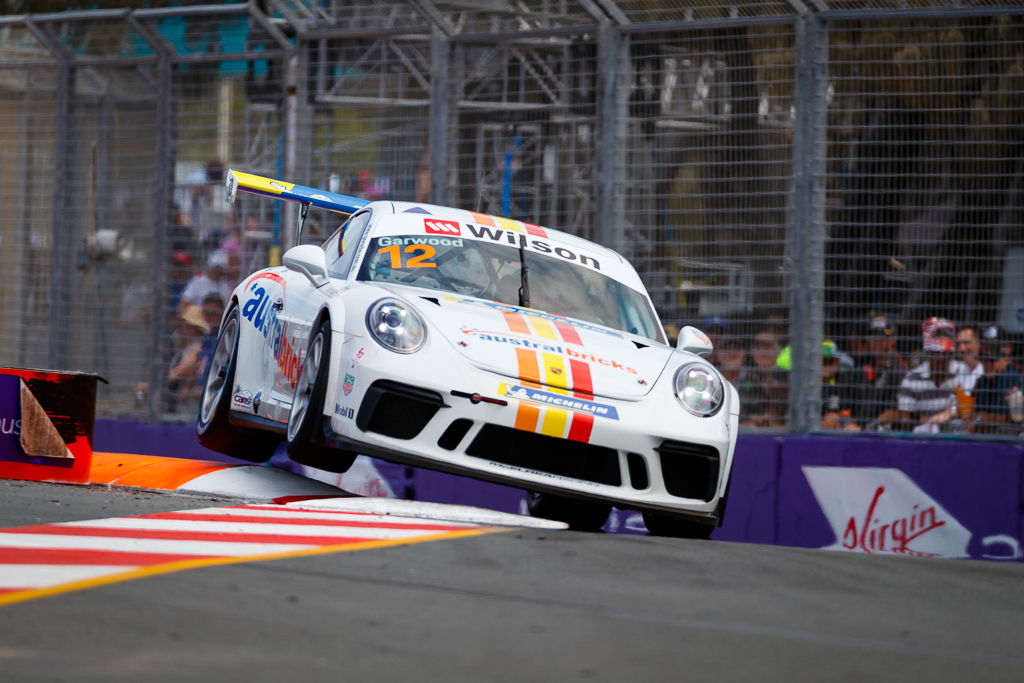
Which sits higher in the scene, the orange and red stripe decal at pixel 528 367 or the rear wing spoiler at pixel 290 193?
the rear wing spoiler at pixel 290 193

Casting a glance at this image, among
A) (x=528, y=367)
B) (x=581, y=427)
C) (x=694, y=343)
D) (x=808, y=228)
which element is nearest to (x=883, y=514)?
(x=808, y=228)

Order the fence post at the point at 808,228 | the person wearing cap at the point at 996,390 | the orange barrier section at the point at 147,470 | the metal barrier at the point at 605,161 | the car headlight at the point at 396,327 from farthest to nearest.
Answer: the fence post at the point at 808,228
the metal barrier at the point at 605,161
the person wearing cap at the point at 996,390
the orange barrier section at the point at 147,470
the car headlight at the point at 396,327

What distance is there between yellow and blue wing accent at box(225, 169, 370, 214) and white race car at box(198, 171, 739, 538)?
124 centimetres

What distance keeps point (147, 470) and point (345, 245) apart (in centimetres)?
152

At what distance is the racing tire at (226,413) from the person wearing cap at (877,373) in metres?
3.41

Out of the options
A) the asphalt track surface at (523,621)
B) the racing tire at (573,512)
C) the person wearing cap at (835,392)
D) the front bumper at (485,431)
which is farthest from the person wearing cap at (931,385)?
the asphalt track surface at (523,621)

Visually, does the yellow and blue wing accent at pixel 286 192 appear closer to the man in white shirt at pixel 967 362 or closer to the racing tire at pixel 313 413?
the racing tire at pixel 313 413

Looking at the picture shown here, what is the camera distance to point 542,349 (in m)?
6.60

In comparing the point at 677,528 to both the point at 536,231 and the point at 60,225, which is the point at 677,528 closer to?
the point at 536,231

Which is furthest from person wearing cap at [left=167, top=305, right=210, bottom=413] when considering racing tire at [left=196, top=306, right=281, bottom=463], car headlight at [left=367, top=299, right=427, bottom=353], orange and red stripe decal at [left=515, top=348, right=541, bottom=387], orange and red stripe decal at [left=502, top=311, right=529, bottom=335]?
orange and red stripe decal at [left=515, top=348, right=541, bottom=387]

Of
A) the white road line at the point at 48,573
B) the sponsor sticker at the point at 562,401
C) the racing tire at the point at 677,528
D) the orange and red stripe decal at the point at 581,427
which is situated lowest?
the racing tire at the point at 677,528

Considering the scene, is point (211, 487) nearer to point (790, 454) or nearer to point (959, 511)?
point (790, 454)

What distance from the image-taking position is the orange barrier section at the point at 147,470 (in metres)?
7.64

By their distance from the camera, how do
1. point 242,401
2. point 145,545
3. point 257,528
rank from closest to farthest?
point 145,545, point 257,528, point 242,401
